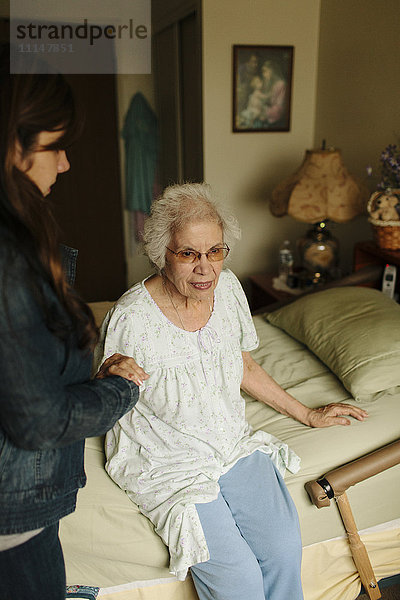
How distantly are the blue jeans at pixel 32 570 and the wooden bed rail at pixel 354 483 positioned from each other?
685mm

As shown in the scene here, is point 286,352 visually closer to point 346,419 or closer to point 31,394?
point 346,419

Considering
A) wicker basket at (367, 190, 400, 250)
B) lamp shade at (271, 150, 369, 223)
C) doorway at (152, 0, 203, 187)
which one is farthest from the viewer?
doorway at (152, 0, 203, 187)

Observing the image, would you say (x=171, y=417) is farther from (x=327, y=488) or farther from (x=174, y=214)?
(x=174, y=214)

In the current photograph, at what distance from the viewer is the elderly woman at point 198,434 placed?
4.20ft

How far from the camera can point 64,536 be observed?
4.44 ft

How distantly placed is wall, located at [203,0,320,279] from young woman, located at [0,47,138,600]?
2055mm

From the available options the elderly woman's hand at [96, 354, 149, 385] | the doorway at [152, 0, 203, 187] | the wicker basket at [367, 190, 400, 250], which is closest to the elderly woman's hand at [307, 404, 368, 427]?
the elderly woman's hand at [96, 354, 149, 385]

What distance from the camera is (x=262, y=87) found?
3.12 m

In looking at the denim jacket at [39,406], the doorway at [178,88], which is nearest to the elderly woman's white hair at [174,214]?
the denim jacket at [39,406]

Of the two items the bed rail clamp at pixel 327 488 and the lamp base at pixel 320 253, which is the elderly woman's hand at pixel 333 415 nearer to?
the bed rail clamp at pixel 327 488

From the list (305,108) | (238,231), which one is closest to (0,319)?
(238,231)

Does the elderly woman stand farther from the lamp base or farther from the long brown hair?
the lamp base

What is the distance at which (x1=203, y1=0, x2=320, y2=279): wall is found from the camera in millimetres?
2996

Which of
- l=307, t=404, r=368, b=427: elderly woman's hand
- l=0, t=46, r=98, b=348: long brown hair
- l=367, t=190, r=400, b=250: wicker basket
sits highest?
l=0, t=46, r=98, b=348: long brown hair
